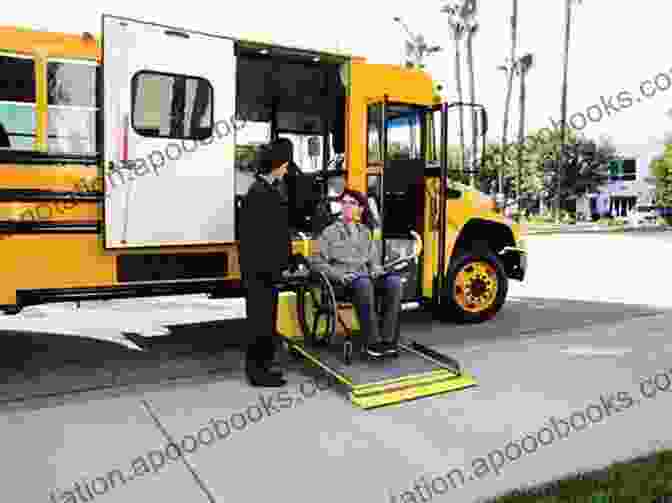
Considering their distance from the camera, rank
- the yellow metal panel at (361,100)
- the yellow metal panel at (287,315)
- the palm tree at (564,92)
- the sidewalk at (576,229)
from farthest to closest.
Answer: the palm tree at (564,92)
the sidewalk at (576,229)
the yellow metal panel at (361,100)
the yellow metal panel at (287,315)

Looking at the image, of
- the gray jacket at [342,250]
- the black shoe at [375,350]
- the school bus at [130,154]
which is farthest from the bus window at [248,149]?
the black shoe at [375,350]

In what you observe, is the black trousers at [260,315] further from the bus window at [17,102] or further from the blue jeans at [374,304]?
the bus window at [17,102]

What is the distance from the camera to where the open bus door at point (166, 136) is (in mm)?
4598

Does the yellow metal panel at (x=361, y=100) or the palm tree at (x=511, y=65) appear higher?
the palm tree at (x=511, y=65)

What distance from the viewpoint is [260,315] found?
14.9 ft

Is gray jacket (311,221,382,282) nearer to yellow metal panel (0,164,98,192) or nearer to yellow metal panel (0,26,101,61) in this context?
yellow metal panel (0,164,98,192)

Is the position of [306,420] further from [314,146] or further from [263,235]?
[314,146]

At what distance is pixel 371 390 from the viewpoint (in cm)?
424

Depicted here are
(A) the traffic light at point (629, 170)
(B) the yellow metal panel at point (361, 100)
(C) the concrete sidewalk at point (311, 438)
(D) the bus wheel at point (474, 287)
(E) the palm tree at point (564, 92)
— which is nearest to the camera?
(C) the concrete sidewalk at point (311, 438)

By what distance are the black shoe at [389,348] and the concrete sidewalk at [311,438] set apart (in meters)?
0.66

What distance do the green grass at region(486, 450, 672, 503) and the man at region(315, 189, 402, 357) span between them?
83.6 inches

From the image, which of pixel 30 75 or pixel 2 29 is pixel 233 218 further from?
pixel 2 29

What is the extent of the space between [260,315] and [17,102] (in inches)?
95.3

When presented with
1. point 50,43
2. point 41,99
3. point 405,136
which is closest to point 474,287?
point 405,136
